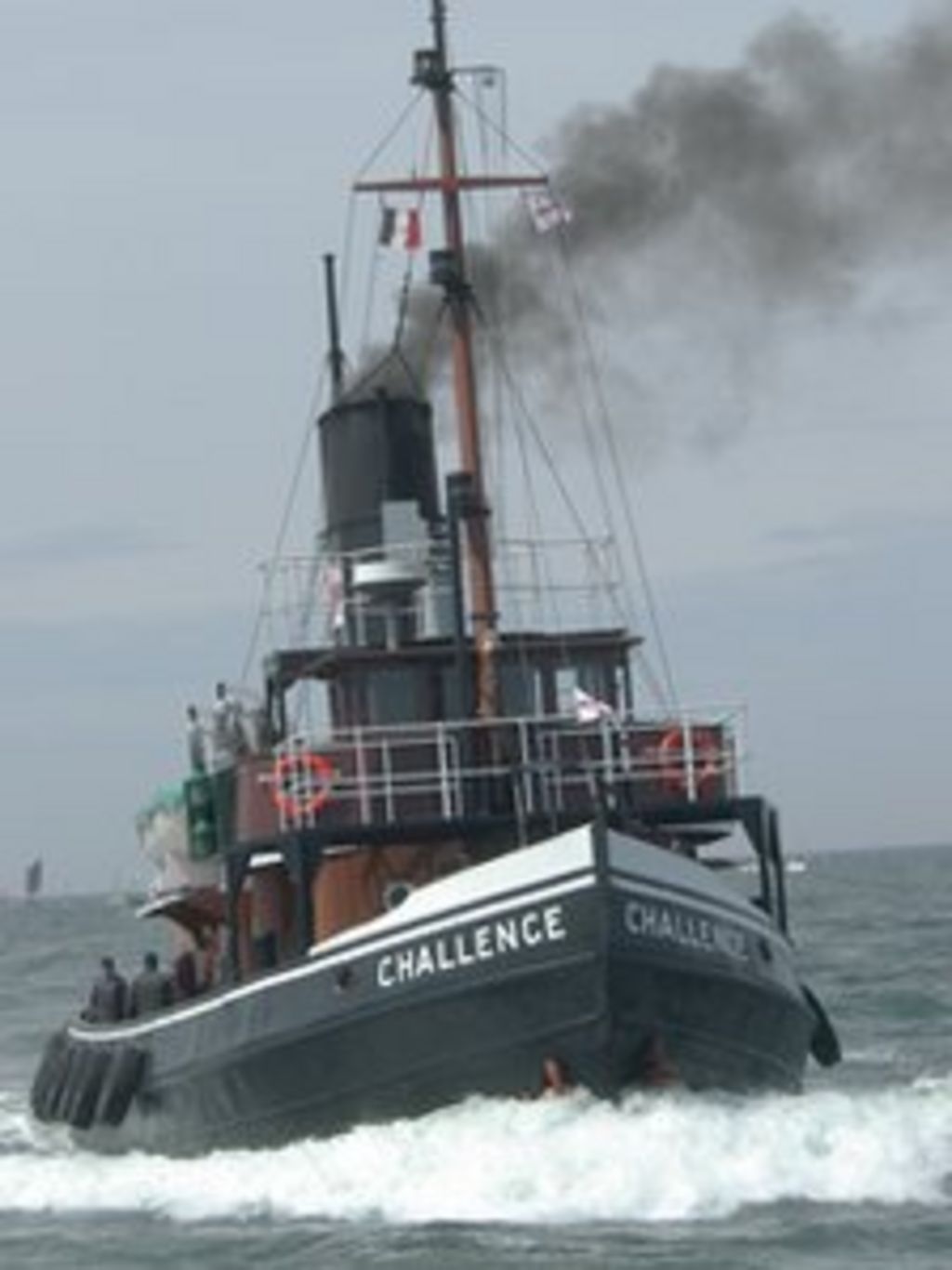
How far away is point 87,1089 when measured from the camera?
86.4ft

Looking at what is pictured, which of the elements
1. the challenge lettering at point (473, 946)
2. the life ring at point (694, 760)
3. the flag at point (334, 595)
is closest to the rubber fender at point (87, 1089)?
the flag at point (334, 595)

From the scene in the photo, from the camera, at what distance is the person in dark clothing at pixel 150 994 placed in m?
27.3

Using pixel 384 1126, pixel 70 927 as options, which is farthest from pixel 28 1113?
pixel 70 927

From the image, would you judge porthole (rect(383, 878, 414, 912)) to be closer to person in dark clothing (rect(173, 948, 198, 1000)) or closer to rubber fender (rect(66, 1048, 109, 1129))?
rubber fender (rect(66, 1048, 109, 1129))

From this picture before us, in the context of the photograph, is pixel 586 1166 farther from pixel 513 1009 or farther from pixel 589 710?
pixel 589 710

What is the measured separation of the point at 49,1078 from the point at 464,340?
830cm

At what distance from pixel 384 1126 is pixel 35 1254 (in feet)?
8.97

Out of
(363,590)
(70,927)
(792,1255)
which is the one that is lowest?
(792,1255)

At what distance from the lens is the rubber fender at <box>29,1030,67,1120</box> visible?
27.9 metres

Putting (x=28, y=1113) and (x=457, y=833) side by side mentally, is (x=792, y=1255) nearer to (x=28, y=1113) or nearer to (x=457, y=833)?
(x=457, y=833)

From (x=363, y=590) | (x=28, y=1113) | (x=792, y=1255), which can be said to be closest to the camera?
(x=792, y=1255)

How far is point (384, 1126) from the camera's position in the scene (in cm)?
2212

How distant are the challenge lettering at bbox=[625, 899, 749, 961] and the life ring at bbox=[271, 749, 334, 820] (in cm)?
333

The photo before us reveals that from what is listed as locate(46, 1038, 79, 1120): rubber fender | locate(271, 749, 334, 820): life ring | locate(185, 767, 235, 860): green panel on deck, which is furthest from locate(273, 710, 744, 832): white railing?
locate(46, 1038, 79, 1120): rubber fender
